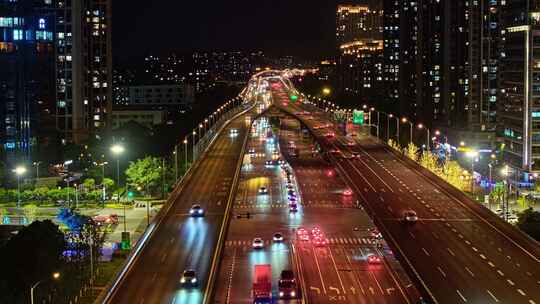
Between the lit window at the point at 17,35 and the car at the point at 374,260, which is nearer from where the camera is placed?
the car at the point at 374,260

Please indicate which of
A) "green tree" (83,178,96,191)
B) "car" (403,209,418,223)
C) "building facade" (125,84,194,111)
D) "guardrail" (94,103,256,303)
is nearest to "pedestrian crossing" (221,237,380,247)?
Answer: "car" (403,209,418,223)

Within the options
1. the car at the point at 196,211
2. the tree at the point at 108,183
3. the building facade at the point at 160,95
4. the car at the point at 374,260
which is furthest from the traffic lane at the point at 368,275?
the building facade at the point at 160,95

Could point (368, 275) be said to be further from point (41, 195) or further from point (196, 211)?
point (41, 195)

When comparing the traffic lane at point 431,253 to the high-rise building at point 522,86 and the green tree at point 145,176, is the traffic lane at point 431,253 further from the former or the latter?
the high-rise building at point 522,86

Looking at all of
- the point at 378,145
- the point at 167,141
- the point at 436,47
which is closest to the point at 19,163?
the point at 167,141

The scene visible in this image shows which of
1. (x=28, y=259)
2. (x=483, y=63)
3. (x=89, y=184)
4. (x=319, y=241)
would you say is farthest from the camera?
(x=483, y=63)

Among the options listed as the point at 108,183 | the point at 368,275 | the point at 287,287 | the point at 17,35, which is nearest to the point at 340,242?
the point at 368,275

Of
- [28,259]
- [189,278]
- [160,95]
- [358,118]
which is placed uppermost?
[160,95]
